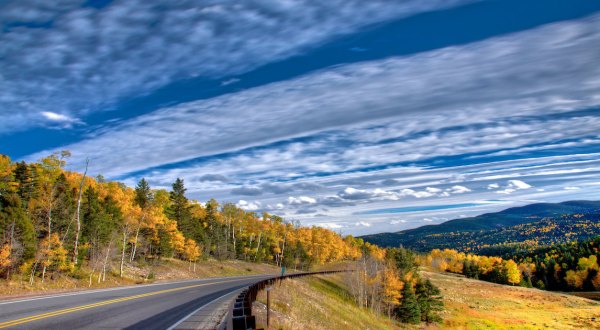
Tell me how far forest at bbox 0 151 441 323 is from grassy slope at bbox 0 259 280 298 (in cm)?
106

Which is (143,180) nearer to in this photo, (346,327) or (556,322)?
(346,327)

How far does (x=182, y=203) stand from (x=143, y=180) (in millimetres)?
9709

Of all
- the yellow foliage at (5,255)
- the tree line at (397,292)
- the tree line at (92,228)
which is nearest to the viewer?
the yellow foliage at (5,255)

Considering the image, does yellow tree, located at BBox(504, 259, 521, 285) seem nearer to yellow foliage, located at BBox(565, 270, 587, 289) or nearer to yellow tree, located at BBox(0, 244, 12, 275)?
yellow foliage, located at BBox(565, 270, 587, 289)

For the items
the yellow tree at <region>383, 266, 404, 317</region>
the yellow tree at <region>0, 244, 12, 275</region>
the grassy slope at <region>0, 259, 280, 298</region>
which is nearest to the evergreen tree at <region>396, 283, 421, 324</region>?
the yellow tree at <region>383, 266, 404, 317</region>

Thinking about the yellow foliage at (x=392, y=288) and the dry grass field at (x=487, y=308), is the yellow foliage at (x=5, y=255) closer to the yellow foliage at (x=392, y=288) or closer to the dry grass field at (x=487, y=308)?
the dry grass field at (x=487, y=308)

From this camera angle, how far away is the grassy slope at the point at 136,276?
2902cm

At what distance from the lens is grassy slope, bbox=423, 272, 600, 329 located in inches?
2232

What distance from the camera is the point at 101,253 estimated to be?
151ft

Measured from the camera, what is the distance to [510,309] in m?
70.9

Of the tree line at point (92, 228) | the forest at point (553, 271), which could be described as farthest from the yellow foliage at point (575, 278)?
the tree line at point (92, 228)

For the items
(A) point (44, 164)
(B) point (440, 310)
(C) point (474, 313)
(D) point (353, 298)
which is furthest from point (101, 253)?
(C) point (474, 313)

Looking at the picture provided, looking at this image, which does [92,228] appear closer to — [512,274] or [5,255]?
[5,255]

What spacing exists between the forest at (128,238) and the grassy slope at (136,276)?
3.47 feet
